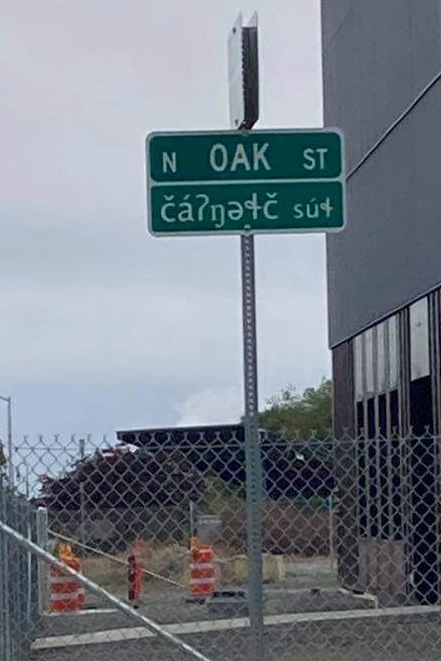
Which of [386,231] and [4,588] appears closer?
[4,588]

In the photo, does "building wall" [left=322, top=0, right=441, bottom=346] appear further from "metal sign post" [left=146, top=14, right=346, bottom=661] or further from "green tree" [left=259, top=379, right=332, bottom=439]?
"green tree" [left=259, top=379, right=332, bottom=439]

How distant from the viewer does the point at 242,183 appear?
246 inches

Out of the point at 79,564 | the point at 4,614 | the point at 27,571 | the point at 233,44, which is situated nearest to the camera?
the point at 233,44

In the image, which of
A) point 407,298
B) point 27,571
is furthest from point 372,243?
point 27,571

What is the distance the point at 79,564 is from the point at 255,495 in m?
6.66

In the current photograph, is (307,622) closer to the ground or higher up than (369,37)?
closer to the ground

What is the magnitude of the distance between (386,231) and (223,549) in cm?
524

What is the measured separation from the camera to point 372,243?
69.1 feet

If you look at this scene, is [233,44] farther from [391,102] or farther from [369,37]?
[369,37]

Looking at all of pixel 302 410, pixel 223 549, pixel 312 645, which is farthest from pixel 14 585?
pixel 302 410

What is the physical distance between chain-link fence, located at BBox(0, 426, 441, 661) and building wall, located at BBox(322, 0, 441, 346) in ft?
11.7

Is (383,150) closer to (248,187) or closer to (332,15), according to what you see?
(332,15)

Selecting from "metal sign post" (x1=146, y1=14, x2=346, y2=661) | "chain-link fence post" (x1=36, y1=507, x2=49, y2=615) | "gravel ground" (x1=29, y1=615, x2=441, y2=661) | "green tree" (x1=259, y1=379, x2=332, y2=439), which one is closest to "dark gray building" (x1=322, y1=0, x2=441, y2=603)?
"gravel ground" (x1=29, y1=615, x2=441, y2=661)

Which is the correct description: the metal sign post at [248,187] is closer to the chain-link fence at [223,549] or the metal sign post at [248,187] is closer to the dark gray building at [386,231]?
the chain-link fence at [223,549]
